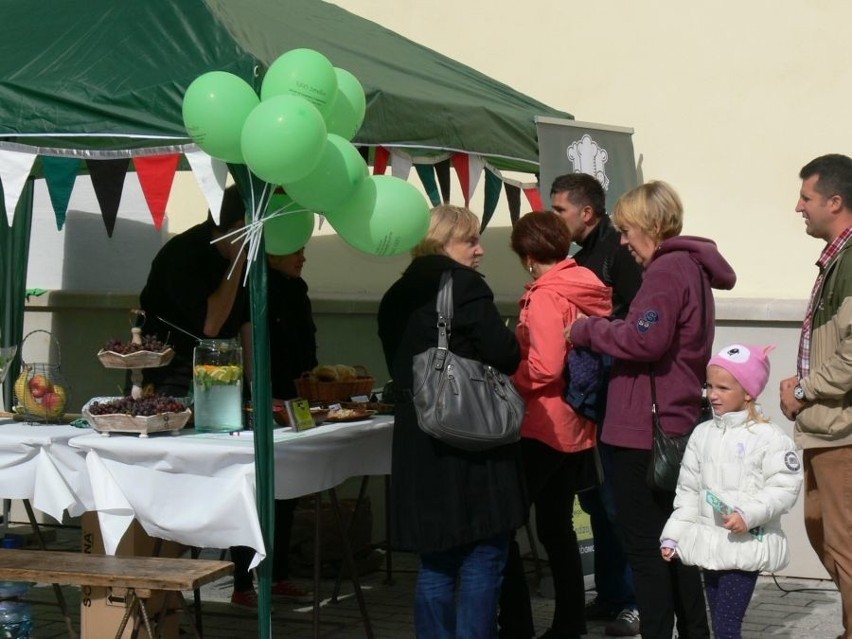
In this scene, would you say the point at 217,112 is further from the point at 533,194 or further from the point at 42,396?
the point at 533,194

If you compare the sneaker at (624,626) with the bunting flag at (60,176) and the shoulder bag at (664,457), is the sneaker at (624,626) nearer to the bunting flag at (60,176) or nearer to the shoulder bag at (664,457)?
the shoulder bag at (664,457)

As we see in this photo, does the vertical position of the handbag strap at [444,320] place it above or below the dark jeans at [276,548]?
above

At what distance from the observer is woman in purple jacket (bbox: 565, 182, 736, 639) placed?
4.43 metres

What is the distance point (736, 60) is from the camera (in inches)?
269

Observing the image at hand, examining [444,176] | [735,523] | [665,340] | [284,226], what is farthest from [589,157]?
[735,523]

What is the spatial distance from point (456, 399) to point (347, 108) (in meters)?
1.01

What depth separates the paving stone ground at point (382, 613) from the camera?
5.53 metres

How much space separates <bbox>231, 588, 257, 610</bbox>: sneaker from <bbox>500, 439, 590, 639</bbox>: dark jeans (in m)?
1.36

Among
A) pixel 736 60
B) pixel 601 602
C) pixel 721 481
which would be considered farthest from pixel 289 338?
pixel 736 60

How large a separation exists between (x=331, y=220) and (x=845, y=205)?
174 cm

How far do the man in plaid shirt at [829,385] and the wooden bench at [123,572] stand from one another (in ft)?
6.56

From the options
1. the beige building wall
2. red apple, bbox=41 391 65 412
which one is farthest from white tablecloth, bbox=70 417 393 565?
the beige building wall

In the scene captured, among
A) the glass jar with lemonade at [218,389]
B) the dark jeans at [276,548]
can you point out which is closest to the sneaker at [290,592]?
the dark jeans at [276,548]

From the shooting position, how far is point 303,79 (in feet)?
13.2
